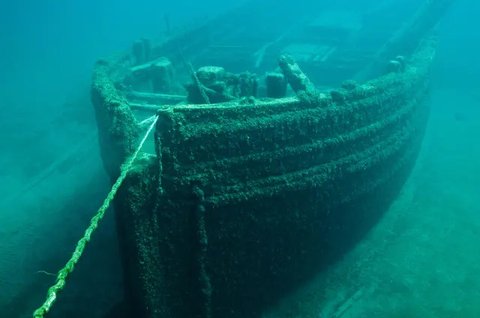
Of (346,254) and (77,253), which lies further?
(346,254)

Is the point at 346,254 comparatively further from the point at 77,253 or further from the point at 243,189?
the point at 77,253

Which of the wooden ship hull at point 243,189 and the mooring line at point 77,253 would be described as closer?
the mooring line at point 77,253

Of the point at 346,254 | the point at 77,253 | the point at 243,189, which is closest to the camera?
the point at 77,253

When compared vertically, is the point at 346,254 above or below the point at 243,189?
below

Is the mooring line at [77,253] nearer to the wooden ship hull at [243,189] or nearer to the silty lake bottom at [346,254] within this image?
the wooden ship hull at [243,189]

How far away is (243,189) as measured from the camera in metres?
4.22

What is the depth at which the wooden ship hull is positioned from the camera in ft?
12.7

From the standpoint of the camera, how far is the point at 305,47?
1180 cm

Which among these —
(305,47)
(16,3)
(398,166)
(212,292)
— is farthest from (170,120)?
(16,3)

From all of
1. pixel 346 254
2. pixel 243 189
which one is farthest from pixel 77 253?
pixel 346 254

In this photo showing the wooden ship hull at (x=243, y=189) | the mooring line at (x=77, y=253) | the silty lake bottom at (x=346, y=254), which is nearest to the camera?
the mooring line at (x=77, y=253)

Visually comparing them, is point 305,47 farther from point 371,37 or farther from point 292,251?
point 292,251

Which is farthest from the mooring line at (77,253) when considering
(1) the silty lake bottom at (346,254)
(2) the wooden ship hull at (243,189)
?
(1) the silty lake bottom at (346,254)

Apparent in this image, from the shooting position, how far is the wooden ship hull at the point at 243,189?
12.7 ft
